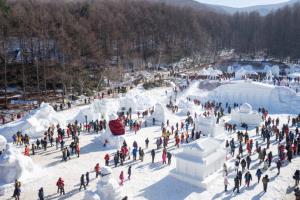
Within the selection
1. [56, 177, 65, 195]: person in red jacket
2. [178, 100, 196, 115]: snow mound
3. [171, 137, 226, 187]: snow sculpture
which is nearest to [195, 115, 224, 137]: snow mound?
[178, 100, 196, 115]: snow mound

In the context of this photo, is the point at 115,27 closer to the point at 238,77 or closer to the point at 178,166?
the point at 238,77

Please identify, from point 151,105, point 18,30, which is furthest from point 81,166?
point 18,30

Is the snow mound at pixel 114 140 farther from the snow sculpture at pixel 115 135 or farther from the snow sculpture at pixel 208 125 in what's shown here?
the snow sculpture at pixel 208 125

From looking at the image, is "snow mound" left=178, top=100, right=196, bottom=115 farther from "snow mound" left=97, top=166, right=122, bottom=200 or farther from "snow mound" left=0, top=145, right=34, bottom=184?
"snow mound" left=97, top=166, right=122, bottom=200

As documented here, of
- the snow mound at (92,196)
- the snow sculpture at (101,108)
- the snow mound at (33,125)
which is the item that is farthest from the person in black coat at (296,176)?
the snow mound at (33,125)

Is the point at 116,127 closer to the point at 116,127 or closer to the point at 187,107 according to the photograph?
the point at 116,127

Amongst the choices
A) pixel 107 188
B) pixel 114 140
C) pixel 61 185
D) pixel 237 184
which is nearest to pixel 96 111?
pixel 114 140
